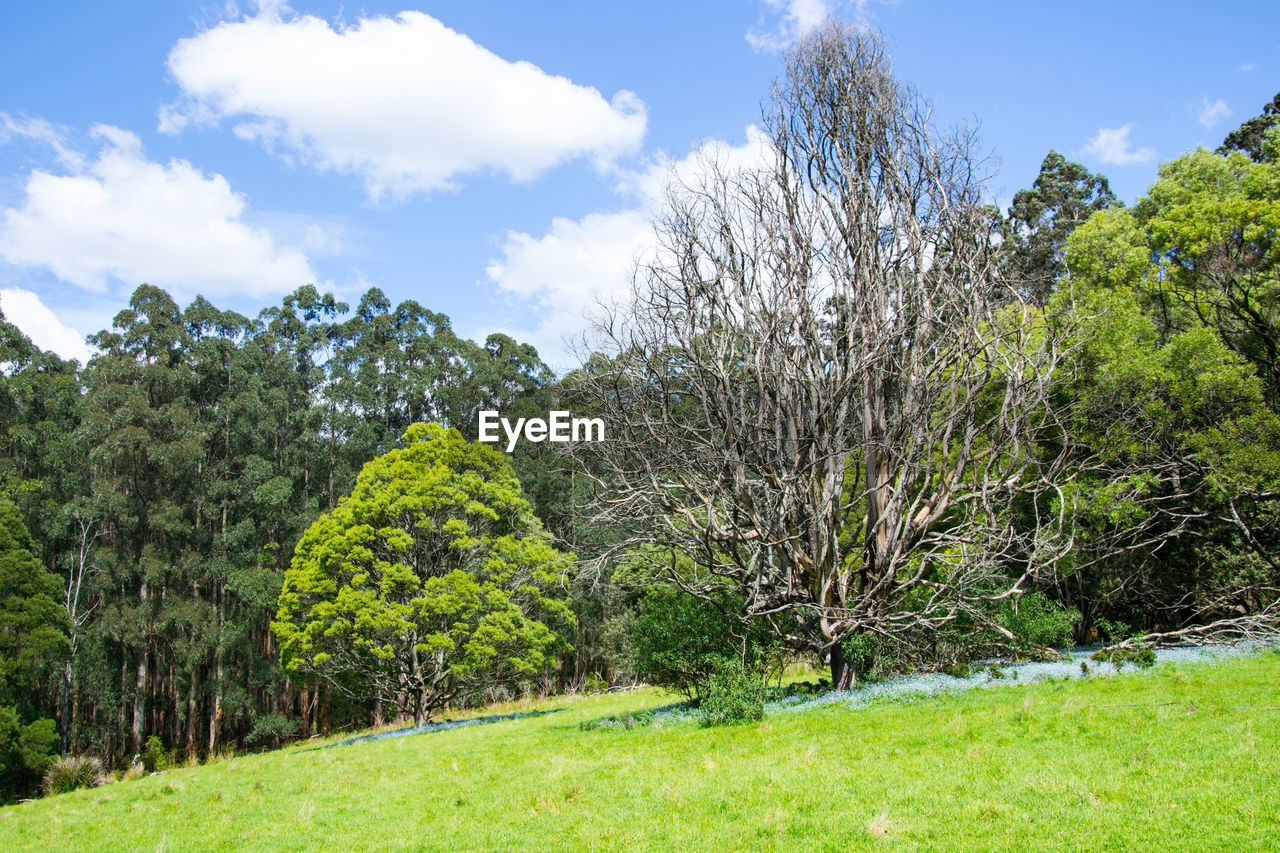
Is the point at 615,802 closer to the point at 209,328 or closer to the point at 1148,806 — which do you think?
the point at 1148,806

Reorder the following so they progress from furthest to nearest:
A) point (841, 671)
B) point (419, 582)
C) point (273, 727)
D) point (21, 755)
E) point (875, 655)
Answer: point (273, 727) → point (21, 755) → point (419, 582) → point (875, 655) → point (841, 671)

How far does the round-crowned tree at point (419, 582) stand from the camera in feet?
68.8

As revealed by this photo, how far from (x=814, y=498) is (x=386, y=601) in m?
13.4

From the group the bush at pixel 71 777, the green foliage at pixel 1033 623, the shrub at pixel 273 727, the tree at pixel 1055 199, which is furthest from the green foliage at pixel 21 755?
the tree at pixel 1055 199

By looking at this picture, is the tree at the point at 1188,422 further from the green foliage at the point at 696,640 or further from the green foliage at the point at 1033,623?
the green foliage at the point at 696,640

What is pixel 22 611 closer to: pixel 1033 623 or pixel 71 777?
pixel 71 777

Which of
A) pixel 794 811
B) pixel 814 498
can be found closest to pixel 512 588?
pixel 814 498

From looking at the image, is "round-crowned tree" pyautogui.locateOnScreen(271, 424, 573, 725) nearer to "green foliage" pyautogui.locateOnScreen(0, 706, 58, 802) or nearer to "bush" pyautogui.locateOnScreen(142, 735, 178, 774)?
"bush" pyautogui.locateOnScreen(142, 735, 178, 774)

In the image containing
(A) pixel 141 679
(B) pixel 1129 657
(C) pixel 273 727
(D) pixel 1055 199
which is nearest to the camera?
(B) pixel 1129 657

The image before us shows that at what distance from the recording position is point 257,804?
32.1 ft

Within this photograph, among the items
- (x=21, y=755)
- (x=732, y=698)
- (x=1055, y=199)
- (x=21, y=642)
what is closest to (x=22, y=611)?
(x=21, y=642)

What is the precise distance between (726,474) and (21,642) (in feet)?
74.7

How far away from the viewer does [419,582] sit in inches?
847

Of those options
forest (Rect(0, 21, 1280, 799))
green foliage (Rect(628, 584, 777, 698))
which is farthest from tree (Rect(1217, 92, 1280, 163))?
green foliage (Rect(628, 584, 777, 698))
